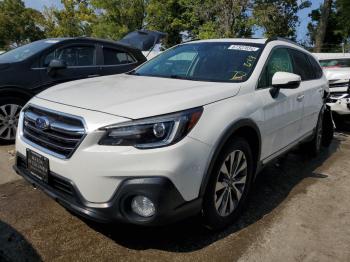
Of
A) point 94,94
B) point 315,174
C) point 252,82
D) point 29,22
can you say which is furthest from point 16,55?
point 29,22

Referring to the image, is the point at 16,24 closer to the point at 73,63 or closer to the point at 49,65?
the point at 73,63

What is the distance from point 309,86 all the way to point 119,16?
82.0ft

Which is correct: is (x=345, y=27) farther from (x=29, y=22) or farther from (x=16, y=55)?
(x=29, y=22)

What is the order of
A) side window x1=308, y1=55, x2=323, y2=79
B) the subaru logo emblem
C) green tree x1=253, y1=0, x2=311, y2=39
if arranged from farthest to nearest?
green tree x1=253, y1=0, x2=311, y2=39, side window x1=308, y1=55, x2=323, y2=79, the subaru logo emblem

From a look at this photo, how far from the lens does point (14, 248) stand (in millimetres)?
2881

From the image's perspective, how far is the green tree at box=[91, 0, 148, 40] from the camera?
89.2 feet

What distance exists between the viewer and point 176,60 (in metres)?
4.30

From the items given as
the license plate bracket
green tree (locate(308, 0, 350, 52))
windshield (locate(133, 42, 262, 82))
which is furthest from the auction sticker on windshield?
green tree (locate(308, 0, 350, 52))

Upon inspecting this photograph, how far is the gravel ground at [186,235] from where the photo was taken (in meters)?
2.91

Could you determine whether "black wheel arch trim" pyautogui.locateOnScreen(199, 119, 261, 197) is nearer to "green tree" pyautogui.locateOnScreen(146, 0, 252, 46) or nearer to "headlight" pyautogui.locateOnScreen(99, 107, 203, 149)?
"headlight" pyautogui.locateOnScreen(99, 107, 203, 149)

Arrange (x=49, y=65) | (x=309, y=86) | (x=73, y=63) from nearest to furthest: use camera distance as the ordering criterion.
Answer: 1. (x=309, y=86)
2. (x=49, y=65)
3. (x=73, y=63)

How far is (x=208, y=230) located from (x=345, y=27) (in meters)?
28.7

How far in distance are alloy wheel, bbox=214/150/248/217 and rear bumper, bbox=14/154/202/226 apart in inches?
14.9

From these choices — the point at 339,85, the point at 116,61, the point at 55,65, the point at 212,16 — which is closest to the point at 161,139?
the point at 55,65
